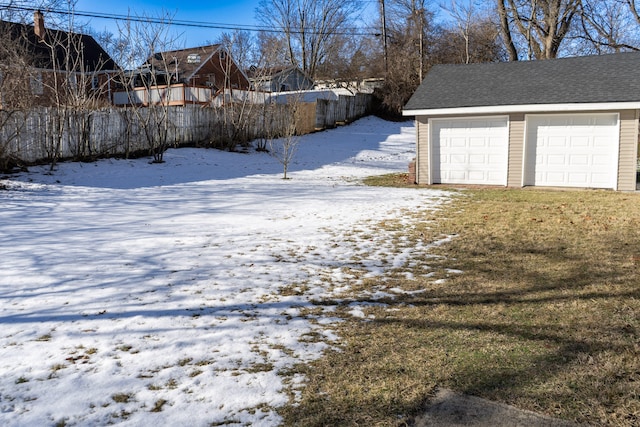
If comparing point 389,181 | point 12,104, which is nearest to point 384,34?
point 389,181

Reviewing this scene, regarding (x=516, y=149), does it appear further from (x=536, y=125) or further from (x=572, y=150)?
(x=572, y=150)

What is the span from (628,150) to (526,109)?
2.66 meters

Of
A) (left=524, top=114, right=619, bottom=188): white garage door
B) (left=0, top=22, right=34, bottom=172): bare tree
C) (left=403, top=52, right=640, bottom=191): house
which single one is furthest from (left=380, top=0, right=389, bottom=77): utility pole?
(left=0, top=22, right=34, bottom=172): bare tree

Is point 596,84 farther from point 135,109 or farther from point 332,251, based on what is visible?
point 135,109

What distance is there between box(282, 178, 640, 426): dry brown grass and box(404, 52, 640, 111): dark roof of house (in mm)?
7042

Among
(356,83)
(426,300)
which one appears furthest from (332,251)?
(356,83)

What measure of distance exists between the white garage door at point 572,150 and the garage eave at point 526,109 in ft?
1.39

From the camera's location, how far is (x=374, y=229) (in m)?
8.01

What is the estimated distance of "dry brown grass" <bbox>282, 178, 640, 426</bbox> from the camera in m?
2.92

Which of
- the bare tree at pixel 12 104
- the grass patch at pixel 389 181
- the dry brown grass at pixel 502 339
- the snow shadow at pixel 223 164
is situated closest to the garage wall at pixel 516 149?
the grass patch at pixel 389 181

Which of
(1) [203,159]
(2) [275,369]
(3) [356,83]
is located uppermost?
(3) [356,83]

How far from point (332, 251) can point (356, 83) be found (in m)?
33.9

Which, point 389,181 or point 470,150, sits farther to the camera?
point 389,181

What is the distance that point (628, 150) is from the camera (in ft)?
41.2
